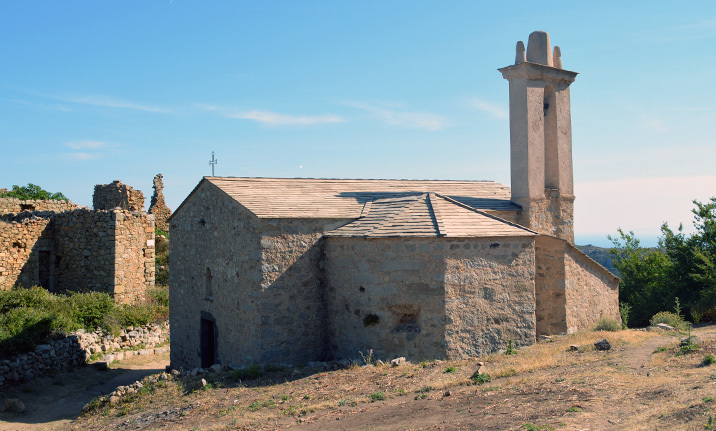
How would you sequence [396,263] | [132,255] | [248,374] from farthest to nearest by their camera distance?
[132,255] < [396,263] < [248,374]

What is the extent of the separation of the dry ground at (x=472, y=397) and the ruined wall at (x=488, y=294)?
0.50 m

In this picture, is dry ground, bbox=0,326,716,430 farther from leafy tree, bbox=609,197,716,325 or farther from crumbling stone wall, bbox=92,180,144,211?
crumbling stone wall, bbox=92,180,144,211

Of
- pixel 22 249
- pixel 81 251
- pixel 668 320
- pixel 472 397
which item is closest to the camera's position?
pixel 472 397

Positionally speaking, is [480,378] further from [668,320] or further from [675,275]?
[675,275]

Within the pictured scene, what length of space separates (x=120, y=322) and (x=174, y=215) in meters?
4.66

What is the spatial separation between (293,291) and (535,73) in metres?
7.96

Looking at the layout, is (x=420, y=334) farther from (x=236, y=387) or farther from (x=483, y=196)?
(x=483, y=196)

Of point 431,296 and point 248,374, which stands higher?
point 431,296

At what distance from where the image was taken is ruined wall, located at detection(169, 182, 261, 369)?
11.8 m

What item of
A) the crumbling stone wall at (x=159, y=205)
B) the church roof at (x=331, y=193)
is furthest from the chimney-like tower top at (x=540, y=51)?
the crumbling stone wall at (x=159, y=205)

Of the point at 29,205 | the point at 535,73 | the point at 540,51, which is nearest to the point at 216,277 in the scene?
the point at 535,73

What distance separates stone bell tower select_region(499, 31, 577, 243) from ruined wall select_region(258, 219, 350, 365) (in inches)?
192

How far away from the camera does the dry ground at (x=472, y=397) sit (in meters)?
7.21

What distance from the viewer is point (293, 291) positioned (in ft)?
39.0
